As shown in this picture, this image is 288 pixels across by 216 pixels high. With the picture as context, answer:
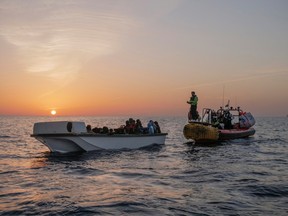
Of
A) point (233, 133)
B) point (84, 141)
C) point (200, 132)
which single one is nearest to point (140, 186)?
point (84, 141)

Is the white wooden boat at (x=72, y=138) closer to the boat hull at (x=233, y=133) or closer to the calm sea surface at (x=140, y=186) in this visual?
the calm sea surface at (x=140, y=186)

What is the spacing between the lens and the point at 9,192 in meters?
10.9

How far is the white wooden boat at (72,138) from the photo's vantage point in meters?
19.2

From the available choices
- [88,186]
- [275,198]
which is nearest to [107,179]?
[88,186]

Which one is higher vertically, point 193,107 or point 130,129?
point 193,107

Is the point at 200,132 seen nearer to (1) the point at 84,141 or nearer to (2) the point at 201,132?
(2) the point at 201,132

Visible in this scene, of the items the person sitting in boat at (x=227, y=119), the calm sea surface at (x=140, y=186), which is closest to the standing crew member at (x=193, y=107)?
the person sitting in boat at (x=227, y=119)

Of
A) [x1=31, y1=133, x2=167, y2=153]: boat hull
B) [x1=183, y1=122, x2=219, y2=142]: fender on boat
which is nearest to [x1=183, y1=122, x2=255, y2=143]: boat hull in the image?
[x1=183, y1=122, x2=219, y2=142]: fender on boat

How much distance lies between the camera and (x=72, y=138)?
19.4 metres

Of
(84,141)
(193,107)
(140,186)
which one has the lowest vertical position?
(140,186)

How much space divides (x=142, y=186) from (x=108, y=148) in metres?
9.67

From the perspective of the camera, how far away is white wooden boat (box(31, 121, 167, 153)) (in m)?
19.2

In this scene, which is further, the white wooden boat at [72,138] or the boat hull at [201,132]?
the boat hull at [201,132]

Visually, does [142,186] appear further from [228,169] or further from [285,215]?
[228,169]
